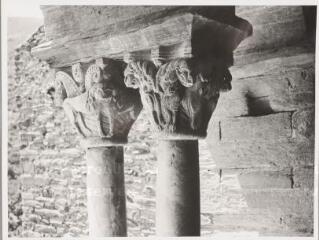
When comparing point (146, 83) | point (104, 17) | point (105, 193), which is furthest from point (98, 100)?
point (105, 193)

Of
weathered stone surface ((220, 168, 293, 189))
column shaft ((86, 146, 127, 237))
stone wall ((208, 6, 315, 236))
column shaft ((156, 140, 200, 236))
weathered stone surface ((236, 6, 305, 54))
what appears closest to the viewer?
column shaft ((156, 140, 200, 236))

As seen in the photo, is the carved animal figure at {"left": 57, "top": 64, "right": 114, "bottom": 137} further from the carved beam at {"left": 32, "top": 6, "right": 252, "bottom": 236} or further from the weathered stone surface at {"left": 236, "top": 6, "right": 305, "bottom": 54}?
the weathered stone surface at {"left": 236, "top": 6, "right": 305, "bottom": 54}

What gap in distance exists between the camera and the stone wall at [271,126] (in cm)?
360

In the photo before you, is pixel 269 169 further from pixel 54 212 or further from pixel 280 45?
pixel 54 212

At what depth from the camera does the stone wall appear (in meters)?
3.60

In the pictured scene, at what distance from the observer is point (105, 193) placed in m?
2.91

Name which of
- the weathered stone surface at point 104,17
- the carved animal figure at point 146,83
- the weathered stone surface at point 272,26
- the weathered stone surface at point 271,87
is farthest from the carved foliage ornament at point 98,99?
the weathered stone surface at point 271,87

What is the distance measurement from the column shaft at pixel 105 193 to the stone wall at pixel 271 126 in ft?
4.55

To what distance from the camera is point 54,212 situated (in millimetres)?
5879

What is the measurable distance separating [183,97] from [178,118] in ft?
0.40

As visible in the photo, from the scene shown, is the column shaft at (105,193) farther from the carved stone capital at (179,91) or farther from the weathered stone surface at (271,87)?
the weathered stone surface at (271,87)

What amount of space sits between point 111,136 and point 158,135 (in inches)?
13.1

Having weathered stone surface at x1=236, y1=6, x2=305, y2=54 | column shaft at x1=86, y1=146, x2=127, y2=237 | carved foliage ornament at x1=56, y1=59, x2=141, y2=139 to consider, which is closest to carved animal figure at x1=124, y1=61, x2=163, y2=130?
carved foliage ornament at x1=56, y1=59, x2=141, y2=139

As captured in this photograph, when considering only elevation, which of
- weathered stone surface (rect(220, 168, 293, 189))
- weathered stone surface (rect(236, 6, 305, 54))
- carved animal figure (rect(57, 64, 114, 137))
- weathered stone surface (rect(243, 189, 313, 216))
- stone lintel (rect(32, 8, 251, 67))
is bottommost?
weathered stone surface (rect(243, 189, 313, 216))
